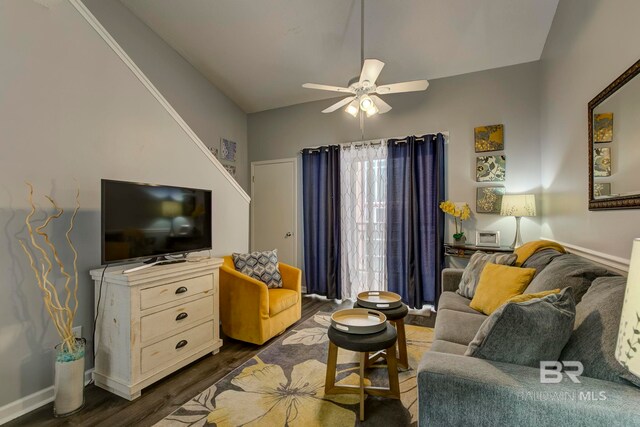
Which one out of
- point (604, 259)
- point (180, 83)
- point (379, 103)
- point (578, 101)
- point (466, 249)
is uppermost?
point (180, 83)

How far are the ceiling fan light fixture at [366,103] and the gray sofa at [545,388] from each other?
1898mm

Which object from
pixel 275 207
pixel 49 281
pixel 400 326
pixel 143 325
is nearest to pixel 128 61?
pixel 49 281

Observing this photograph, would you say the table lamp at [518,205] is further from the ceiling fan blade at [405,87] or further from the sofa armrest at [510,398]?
the sofa armrest at [510,398]

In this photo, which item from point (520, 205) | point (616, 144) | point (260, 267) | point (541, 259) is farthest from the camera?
point (260, 267)

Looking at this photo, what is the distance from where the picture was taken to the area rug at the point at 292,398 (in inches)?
A: 66.2

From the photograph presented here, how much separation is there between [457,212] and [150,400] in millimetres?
3365

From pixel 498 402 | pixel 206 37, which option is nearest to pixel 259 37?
pixel 206 37

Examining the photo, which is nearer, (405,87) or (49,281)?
(49,281)

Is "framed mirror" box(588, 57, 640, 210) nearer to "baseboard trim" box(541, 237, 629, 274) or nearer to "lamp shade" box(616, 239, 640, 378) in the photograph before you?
"baseboard trim" box(541, 237, 629, 274)

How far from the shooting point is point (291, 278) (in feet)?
10.5

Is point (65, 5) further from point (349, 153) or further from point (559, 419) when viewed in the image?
point (559, 419)

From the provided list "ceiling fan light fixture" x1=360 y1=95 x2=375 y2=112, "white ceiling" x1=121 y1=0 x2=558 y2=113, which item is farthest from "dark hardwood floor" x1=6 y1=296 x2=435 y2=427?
"white ceiling" x1=121 y1=0 x2=558 y2=113

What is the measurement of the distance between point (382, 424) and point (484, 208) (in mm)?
2666

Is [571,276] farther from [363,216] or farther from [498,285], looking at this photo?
[363,216]
